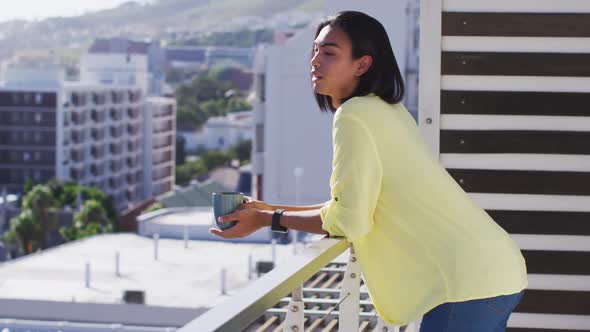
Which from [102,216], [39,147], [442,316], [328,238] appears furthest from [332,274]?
[39,147]

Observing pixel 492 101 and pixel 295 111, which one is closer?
pixel 492 101

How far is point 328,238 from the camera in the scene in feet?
9.53

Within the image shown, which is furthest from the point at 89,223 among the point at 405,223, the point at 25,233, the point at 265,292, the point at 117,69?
the point at 265,292

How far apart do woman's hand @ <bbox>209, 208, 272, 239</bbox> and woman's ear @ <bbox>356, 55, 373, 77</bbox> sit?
0.34 metres

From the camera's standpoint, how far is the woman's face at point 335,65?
8.66 ft

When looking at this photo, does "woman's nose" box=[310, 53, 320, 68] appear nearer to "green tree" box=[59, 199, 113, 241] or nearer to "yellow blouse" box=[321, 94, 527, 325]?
"yellow blouse" box=[321, 94, 527, 325]

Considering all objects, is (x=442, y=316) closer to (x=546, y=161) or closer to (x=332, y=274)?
(x=546, y=161)

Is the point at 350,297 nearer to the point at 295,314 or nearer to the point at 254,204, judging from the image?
the point at 254,204

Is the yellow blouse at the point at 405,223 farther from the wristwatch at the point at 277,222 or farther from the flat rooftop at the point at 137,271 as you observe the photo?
the flat rooftop at the point at 137,271

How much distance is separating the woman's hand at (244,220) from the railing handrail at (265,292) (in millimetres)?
108

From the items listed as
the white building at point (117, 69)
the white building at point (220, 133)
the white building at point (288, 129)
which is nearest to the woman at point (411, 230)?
the white building at point (288, 129)

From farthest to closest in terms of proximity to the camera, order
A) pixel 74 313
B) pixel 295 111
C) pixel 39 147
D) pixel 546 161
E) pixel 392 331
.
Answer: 1. pixel 39 147
2. pixel 295 111
3. pixel 74 313
4. pixel 546 161
5. pixel 392 331

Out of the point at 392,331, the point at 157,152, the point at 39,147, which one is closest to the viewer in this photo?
the point at 392,331

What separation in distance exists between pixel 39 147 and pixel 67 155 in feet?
5.33
